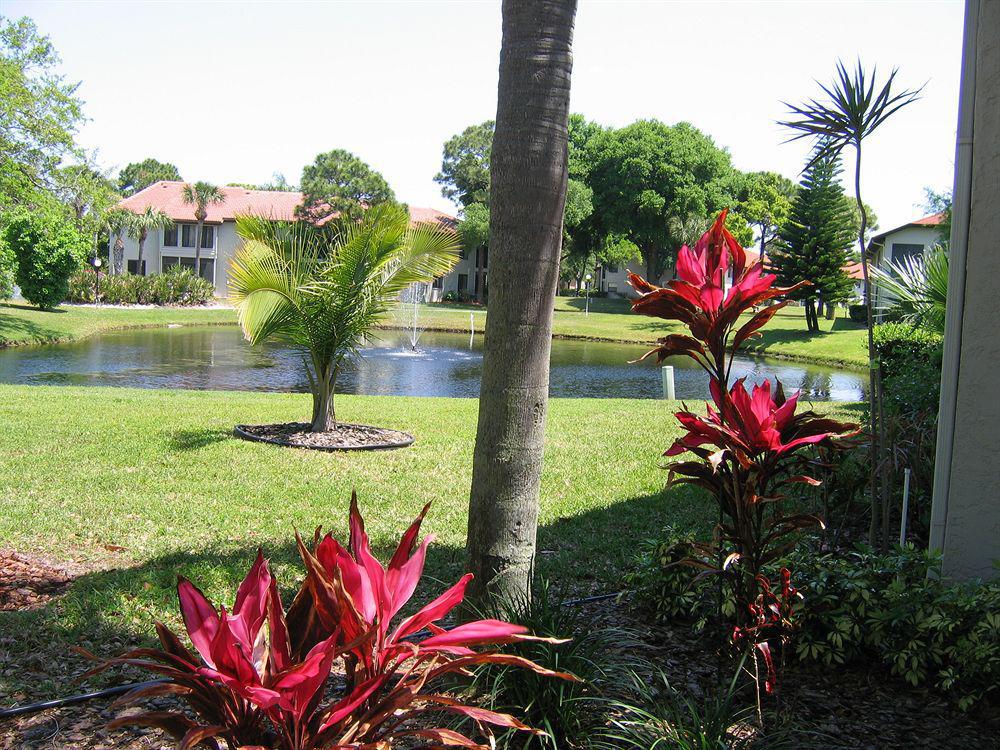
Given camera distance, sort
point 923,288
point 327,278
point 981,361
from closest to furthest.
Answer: point 981,361
point 923,288
point 327,278

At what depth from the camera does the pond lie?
1806cm

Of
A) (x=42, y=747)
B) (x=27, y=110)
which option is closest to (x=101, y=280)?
(x=27, y=110)

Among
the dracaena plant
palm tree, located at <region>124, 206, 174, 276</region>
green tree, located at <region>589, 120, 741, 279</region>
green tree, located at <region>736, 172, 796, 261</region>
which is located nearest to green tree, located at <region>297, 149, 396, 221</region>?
palm tree, located at <region>124, 206, 174, 276</region>

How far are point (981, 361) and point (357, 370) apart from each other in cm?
1846

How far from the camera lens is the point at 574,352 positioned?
30281 millimetres

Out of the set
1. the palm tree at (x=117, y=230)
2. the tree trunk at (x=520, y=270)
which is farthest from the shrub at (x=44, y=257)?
the tree trunk at (x=520, y=270)

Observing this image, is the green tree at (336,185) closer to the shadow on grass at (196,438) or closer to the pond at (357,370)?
the pond at (357,370)

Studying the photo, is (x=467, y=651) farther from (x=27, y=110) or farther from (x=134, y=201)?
(x=134, y=201)

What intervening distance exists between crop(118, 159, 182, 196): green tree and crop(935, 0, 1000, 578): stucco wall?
298 feet

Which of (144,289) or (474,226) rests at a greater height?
(474,226)

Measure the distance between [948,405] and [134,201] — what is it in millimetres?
58180

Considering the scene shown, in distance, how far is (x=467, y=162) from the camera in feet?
208

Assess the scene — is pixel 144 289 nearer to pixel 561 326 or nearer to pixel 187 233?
pixel 187 233

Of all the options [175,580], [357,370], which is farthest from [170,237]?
[175,580]
